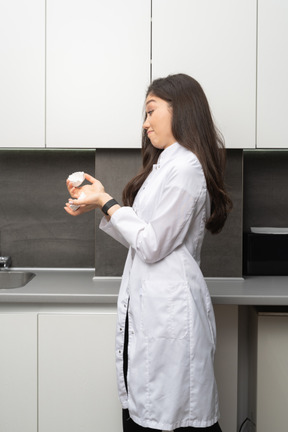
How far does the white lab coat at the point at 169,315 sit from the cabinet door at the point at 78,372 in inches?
17.2

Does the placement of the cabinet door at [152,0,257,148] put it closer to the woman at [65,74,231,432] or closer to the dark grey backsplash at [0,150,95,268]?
the woman at [65,74,231,432]

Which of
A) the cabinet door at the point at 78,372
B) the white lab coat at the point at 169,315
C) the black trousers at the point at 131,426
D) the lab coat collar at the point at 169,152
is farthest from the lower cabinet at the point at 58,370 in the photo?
the lab coat collar at the point at 169,152

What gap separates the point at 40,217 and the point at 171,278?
125 cm

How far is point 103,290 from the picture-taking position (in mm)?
1987

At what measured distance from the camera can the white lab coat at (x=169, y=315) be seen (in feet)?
4.70

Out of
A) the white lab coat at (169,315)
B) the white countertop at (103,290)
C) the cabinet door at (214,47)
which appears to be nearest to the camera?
the white lab coat at (169,315)

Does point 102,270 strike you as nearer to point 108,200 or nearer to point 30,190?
point 30,190

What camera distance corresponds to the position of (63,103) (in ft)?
7.03

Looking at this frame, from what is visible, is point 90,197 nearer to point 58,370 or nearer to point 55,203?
point 58,370

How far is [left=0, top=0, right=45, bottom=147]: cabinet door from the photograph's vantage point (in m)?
2.13

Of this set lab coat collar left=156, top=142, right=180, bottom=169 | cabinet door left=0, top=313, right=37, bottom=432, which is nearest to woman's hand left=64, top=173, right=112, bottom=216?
lab coat collar left=156, top=142, right=180, bottom=169

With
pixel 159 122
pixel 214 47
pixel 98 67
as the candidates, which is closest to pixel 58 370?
pixel 159 122

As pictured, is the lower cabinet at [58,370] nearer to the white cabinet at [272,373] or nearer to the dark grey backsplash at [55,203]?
the white cabinet at [272,373]

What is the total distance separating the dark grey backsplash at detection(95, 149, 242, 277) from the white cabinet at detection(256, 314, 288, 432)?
1.19 ft
